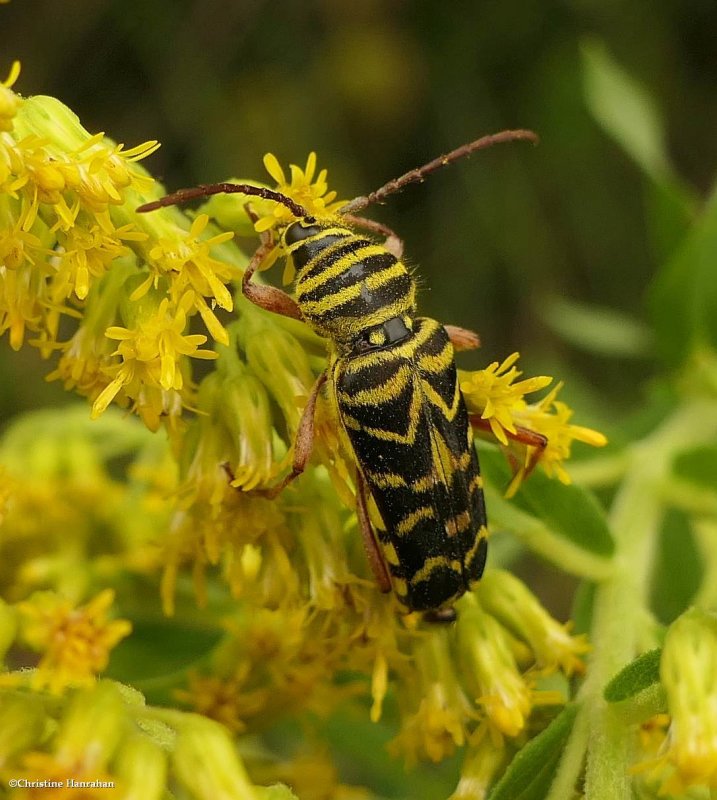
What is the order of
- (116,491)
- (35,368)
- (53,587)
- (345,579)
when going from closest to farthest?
1. (345,579)
2. (53,587)
3. (116,491)
4. (35,368)

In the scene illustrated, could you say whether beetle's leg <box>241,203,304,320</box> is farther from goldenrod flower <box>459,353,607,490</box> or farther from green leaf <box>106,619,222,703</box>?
green leaf <box>106,619,222,703</box>

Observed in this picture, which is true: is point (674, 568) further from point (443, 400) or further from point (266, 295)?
point (266, 295)

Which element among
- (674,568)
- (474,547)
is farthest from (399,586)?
(674,568)

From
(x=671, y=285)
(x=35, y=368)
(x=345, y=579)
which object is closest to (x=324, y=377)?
(x=345, y=579)

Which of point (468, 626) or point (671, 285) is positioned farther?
point (671, 285)

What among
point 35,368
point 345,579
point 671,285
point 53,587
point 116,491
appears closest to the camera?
point 345,579

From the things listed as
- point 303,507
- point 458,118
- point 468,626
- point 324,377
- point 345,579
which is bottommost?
point 468,626

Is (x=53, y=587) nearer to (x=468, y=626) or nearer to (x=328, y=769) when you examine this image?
(x=328, y=769)
